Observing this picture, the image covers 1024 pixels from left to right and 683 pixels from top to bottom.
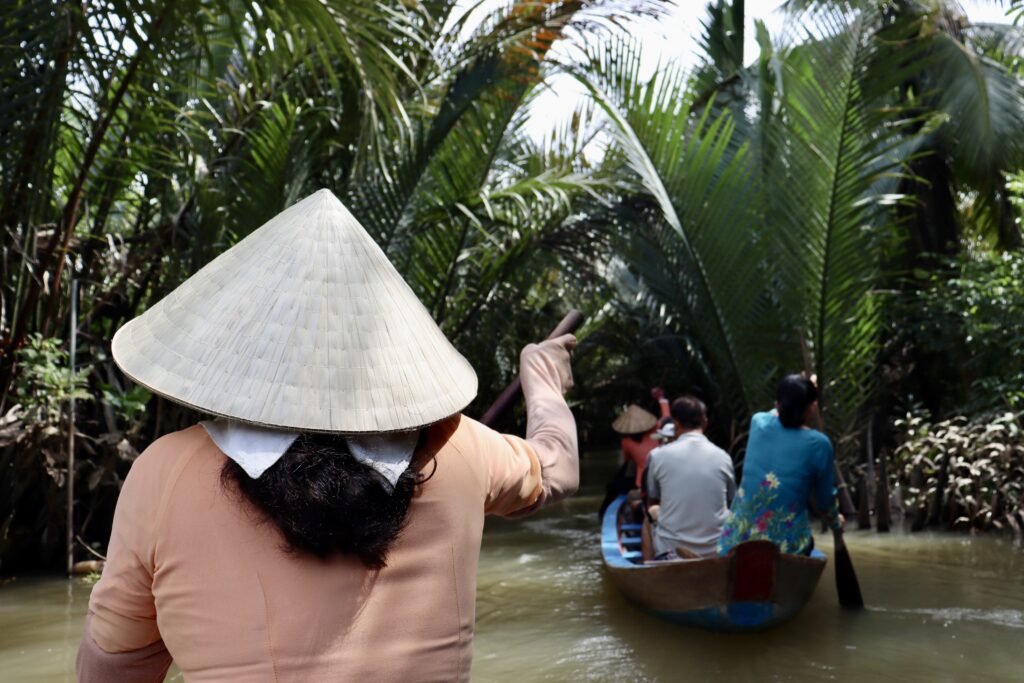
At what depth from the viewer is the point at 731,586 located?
17.9 feet

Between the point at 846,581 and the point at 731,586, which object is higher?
the point at 731,586

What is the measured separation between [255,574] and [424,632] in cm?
22

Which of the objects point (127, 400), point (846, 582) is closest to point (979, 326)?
point (846, 582)

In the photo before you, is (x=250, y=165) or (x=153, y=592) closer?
(x=153, y=592)

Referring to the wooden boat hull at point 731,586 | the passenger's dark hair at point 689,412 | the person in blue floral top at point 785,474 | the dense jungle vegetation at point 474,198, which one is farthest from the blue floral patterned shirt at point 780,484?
the dense jungle vegetation at point 474,198

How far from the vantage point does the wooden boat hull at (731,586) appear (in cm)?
538

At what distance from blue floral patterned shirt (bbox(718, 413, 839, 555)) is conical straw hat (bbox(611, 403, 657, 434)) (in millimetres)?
2946

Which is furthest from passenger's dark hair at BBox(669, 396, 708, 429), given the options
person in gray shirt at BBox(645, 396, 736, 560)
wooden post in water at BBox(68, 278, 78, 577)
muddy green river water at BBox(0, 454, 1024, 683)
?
wooden post in water at BBox(68, 278, 78, 577)

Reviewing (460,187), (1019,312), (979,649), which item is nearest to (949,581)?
(979,649)

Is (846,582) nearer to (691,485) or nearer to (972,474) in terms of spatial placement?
(691,485)

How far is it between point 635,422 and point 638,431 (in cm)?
9

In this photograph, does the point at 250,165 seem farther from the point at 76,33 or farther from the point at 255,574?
the point at 255,574

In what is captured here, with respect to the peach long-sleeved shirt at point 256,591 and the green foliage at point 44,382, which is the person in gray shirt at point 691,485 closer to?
the green foliage at point 44,382

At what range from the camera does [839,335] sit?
8820mm
